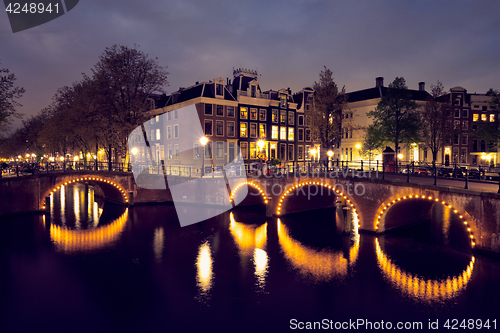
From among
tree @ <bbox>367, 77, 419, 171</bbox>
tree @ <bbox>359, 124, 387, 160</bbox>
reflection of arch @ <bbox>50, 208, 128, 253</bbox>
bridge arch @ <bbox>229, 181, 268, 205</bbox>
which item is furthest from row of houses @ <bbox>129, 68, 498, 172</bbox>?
reflection of arch @ <bbox>50, 208, 128, 253</bbox>

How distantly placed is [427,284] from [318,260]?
5.51 metres

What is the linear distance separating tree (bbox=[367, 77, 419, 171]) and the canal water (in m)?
17.1

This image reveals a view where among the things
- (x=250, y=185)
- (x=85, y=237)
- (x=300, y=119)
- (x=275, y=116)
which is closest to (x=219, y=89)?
(x=275, y=116)

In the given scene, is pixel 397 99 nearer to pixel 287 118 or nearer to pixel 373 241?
pixel 287 118

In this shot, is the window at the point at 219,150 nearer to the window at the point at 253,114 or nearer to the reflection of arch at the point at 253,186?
the window at the point at 253,114

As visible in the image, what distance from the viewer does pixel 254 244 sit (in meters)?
20.9

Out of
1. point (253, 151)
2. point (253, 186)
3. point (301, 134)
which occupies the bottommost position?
point (253, 186)

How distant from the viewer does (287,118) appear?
51062mm

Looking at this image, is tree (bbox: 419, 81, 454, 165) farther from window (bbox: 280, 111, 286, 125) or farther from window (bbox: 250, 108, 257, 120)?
window (bbox: 250, 108, 257, 120)

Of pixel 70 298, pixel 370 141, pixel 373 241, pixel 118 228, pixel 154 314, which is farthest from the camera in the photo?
pixel 370 141

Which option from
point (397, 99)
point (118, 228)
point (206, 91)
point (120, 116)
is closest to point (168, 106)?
point (206, 91)

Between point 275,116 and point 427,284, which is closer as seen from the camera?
point 427,284

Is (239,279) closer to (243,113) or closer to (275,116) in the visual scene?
(243,113)

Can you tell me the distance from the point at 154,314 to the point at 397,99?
37777 millimetres
